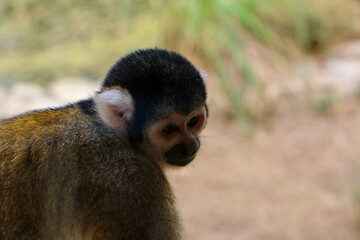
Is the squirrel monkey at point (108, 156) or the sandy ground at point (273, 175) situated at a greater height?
the sandy ground at point (273, 175)

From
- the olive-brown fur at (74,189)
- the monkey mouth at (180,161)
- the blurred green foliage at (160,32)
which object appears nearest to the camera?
the olive-brown fur at (74,189)

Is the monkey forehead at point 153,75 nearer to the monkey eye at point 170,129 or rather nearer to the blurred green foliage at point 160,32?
the monkey eye at point 170,129

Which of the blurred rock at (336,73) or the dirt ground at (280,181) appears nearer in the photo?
the dirt ground at (280,181)

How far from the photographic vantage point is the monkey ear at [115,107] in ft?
4.77

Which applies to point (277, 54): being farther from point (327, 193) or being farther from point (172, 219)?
point (172, 219)

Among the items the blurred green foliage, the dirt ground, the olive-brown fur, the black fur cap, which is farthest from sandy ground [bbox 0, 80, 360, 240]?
the olive-brown fur

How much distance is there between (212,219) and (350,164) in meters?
1.03

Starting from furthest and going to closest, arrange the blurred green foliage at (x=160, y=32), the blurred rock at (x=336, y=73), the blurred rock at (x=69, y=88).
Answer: the blurred rock at (x=336, y=73)
the blurred rock at (x=69, y=88)
the blurred green foliage at (x=160, y=32)

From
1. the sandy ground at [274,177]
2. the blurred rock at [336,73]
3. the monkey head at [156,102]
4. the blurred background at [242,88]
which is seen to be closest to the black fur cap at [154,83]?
the monkey head at [156,102]

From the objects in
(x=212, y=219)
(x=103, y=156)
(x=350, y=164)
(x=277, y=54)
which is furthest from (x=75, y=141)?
(x=277, y=54)

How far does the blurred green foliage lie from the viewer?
2613mm

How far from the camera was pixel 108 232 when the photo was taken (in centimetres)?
136

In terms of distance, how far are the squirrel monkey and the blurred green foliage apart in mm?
942

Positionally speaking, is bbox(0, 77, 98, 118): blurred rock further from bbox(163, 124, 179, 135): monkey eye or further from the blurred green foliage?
bbox(163, 124, 179, 135): monkey eye
